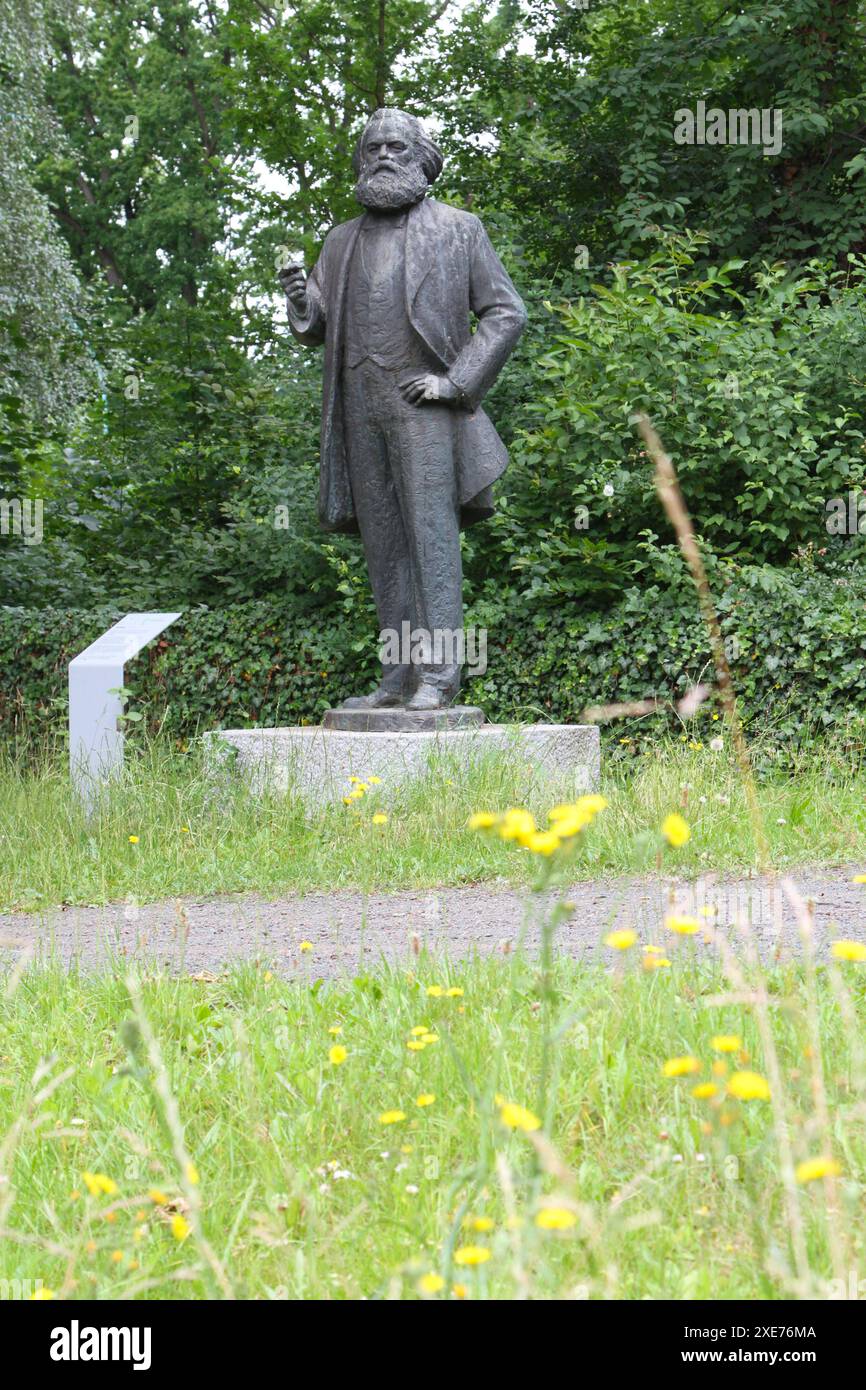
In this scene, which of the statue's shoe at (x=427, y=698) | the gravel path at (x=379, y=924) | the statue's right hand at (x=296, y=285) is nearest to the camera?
the gravel path at (x=379, y=924)

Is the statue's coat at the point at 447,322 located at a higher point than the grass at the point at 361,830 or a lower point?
higher

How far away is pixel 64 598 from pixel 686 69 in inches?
262

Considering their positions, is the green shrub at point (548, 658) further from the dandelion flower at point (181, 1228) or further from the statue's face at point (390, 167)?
the dandelion flower at point (181, 1228)

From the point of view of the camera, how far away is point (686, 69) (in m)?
11.5

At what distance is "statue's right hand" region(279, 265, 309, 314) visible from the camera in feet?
22.6

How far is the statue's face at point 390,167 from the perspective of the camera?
6.72 m

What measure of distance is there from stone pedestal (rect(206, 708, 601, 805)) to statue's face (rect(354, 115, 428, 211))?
2485 millimetres

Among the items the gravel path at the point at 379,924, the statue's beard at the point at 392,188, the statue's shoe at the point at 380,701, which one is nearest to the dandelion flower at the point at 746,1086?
the gravel path at the point at 379,924

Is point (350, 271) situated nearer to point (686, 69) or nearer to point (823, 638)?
point (823, 638)

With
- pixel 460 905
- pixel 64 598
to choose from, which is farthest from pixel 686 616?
pixel 64 598

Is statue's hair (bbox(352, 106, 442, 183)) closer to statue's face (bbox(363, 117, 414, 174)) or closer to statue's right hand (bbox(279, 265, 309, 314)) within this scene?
statue's face (bbox(363, 117, 414, 174))

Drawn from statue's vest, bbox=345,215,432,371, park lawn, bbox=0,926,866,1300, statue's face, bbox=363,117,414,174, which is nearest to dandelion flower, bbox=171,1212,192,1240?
park lawn, bbox=0,926,866,1300

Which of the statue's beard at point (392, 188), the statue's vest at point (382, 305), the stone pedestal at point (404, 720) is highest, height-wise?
the statue's beard at point (392, 188)

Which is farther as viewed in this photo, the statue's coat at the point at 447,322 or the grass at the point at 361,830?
the statue's coat at the point at 447,322
